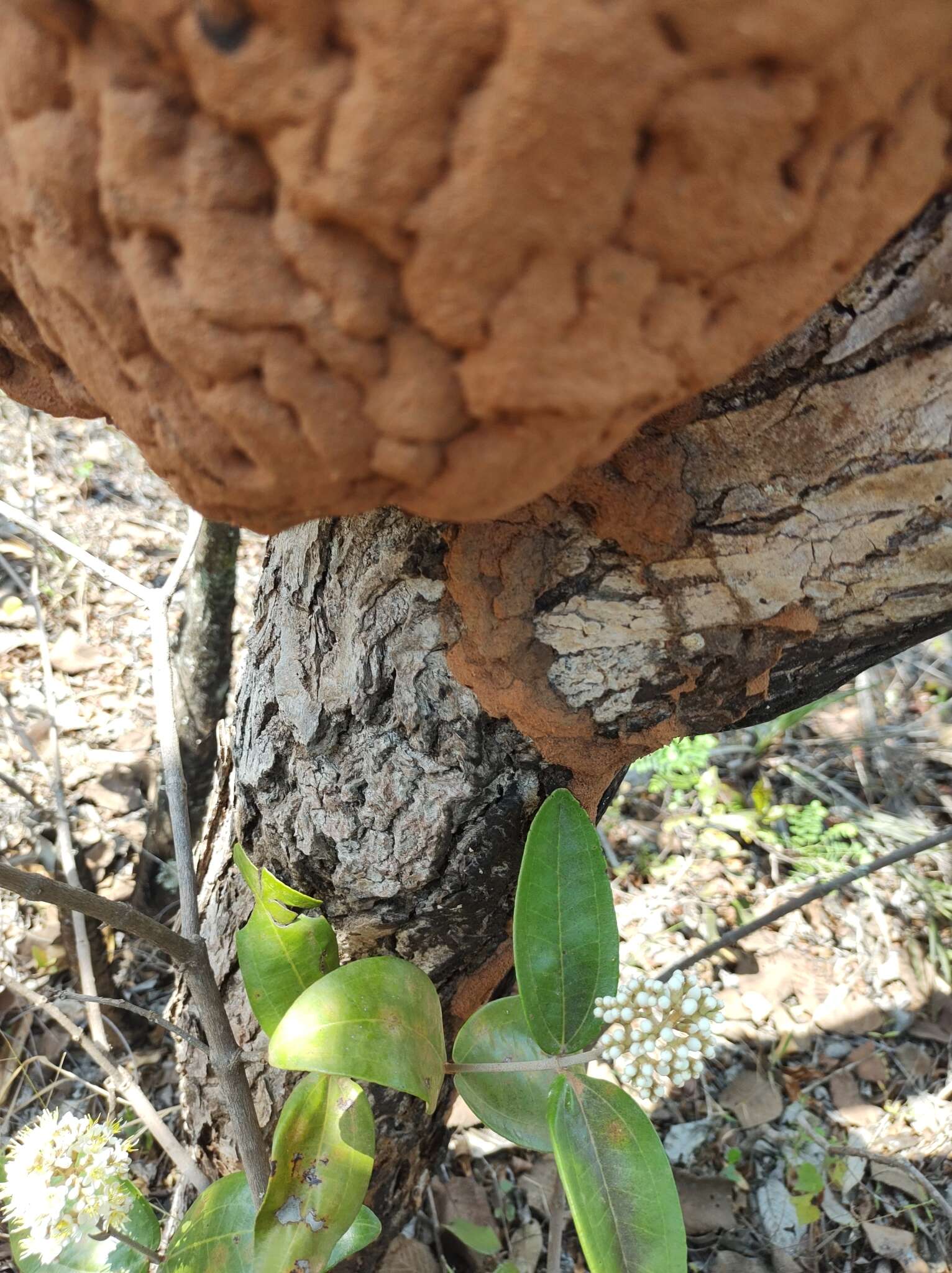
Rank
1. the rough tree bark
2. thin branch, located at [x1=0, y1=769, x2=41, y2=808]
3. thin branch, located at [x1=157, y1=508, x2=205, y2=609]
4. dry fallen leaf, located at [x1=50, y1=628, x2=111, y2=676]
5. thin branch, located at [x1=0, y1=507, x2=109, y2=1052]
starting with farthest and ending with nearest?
1. dry fallen leaf, located at [x1=50, y1=628, x2=111, y2=676]
2. thin branch, located at [x1=0, y1=769, x2=41, y2=808]
3. thin branch, located at [x1=0, y1=507, x2=109, y2=1052]
4. thin branch, located at [x1=157, y1=508, x2=205, y2=609]
5. the rough tree bark

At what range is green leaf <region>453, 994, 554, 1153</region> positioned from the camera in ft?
3.57

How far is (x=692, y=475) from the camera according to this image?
84 centimetres

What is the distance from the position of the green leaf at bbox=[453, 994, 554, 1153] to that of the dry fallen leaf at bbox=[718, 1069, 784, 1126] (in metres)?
1.02

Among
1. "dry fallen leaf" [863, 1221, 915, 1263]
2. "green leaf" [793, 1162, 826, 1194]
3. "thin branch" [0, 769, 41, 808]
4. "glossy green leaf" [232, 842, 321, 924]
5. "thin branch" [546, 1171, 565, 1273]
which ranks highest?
"thin branch" [0, 769, 41, 808]

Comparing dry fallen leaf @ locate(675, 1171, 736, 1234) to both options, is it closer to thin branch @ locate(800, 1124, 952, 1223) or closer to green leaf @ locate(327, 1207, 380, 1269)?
thin branch @ locate(800, 1124, 952, 1223)

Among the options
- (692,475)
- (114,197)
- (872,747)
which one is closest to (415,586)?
(692,475)

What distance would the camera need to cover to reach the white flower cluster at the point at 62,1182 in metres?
1.00

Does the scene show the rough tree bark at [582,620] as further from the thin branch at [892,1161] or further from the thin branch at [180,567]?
the thin branch at [892,1161]

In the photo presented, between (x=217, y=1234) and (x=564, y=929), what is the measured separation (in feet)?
1.95

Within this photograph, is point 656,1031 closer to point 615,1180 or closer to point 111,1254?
point 615,1180

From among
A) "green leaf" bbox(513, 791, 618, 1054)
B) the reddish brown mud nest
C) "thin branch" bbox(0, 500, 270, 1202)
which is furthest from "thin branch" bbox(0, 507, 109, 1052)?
the reddish brown mud nest

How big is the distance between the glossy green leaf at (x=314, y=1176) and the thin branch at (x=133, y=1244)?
0.17 metres

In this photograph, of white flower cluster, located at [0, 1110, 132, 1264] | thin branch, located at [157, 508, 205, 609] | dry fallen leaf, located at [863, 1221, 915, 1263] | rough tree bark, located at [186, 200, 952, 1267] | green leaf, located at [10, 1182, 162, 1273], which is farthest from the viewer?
dry fallen leaf, located at [863, 1221, 915, 1263]

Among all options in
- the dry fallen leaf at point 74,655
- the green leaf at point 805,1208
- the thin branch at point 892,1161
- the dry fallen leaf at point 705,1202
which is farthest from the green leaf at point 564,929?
the dry fallen leaf at point 74,655
